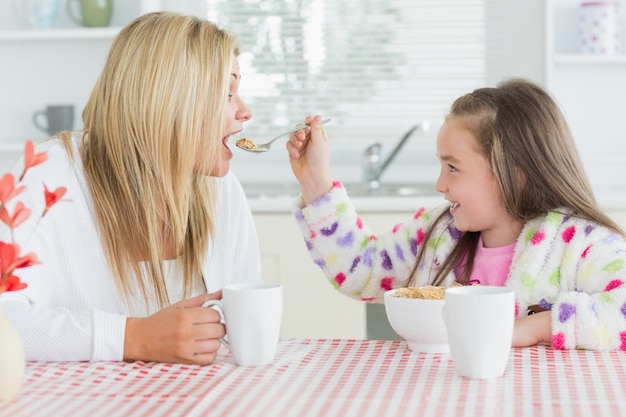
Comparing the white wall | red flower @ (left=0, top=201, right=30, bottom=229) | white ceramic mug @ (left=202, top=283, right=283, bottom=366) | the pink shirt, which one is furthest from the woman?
the white wall

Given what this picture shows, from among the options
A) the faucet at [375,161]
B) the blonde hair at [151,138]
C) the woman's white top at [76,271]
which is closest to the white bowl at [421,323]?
the woman's white top at [76,271]

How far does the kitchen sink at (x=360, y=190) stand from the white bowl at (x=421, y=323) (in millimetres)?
1756

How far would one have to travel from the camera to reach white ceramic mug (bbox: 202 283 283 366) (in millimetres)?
1211

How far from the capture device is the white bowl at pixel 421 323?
1.27 meters

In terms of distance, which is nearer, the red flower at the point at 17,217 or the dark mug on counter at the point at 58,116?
the red flower at the point at 17,217

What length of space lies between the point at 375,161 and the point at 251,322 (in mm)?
2120

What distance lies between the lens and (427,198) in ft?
9.39

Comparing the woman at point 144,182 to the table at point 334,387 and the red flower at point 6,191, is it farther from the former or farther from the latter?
the red flower at point 6,191

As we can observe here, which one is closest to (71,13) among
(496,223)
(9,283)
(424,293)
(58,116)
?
(58,116)

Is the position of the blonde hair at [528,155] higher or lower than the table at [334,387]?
higher

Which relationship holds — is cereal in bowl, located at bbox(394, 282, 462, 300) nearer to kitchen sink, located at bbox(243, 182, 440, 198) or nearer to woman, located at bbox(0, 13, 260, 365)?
woman, located at bbox(0, 13, 260, 365)

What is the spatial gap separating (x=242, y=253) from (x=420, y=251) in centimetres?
33

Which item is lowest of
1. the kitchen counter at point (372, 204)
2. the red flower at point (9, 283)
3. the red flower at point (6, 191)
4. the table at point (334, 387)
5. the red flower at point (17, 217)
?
the kitchen counter at point (372, 204)

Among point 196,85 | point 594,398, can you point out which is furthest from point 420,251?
point 594,398
